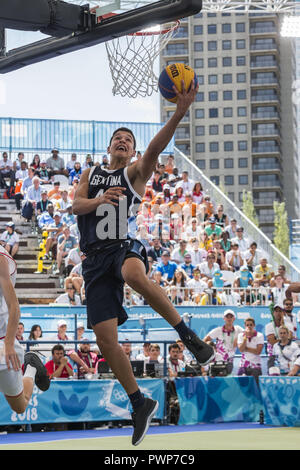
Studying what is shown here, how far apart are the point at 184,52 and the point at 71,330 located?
8187cm

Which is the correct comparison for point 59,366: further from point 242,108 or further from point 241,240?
point 242,108

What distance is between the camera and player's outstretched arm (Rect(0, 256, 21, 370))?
249 inches

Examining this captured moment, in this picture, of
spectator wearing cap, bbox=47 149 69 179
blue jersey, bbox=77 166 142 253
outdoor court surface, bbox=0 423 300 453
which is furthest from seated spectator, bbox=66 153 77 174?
blue jersey, bbox=77 166 142 253

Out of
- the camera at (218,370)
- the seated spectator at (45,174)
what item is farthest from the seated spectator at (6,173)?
the camera at (218,370)

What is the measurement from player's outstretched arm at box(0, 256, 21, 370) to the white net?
404 centimetres

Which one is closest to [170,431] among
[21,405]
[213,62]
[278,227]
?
[21,405]

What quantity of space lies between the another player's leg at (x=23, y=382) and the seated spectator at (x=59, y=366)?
519cm

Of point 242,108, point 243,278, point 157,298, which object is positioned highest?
point 242,108

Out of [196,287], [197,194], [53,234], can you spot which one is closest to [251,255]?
[197,194]

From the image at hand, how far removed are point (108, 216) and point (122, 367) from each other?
119 centimetres

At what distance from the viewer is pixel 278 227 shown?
75.4 meters

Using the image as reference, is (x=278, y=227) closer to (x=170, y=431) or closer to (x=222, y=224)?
(x=222, y=224)

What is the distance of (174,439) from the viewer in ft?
35.3

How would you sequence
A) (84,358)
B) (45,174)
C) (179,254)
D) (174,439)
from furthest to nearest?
(45,174) → (179,254) → (84,358) → (174,439)
